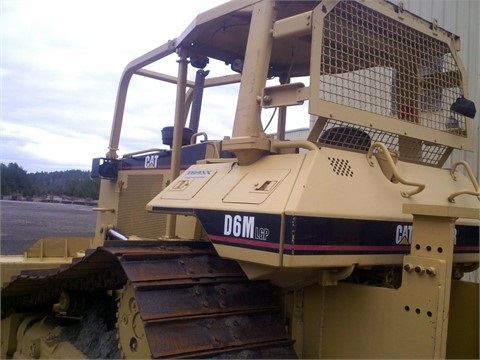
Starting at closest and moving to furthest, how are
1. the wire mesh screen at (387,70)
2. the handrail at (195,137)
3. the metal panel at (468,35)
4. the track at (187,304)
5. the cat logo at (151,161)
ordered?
the track at (187,304), the wire mesh screen at (387,70), the handrail at (195,137), the cat logo at (151,161), the metal panel at (468,35)

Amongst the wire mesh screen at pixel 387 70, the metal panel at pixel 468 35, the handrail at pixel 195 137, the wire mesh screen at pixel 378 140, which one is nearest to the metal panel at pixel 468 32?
the metal panel at pixel 468 35

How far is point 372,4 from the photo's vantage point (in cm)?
327

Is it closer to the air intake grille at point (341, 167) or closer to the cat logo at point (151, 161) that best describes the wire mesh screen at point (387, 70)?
the air intake grille at point (341, 167)

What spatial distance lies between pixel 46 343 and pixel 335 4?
→ 3.38 meters

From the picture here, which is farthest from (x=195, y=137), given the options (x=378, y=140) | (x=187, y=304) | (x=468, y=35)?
(x=468, y=35)

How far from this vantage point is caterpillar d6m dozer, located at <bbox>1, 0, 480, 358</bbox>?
254 cm

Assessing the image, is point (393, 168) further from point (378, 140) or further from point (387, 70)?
point (387, 70)

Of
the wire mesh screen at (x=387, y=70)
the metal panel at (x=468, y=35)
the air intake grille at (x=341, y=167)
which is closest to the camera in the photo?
the air intake grille at (x=341, y=167)

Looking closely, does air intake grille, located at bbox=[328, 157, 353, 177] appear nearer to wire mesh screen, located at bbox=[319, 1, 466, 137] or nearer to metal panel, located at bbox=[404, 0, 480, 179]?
wire mesh screen, located at bbox=[319, 1, 466, 137]

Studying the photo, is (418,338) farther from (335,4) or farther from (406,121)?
(335,4)

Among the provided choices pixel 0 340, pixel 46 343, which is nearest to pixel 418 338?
pixel 46 343

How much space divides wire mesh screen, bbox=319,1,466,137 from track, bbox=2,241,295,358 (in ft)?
3.68

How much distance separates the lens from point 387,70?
345 cm

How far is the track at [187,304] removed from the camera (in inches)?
99.0
